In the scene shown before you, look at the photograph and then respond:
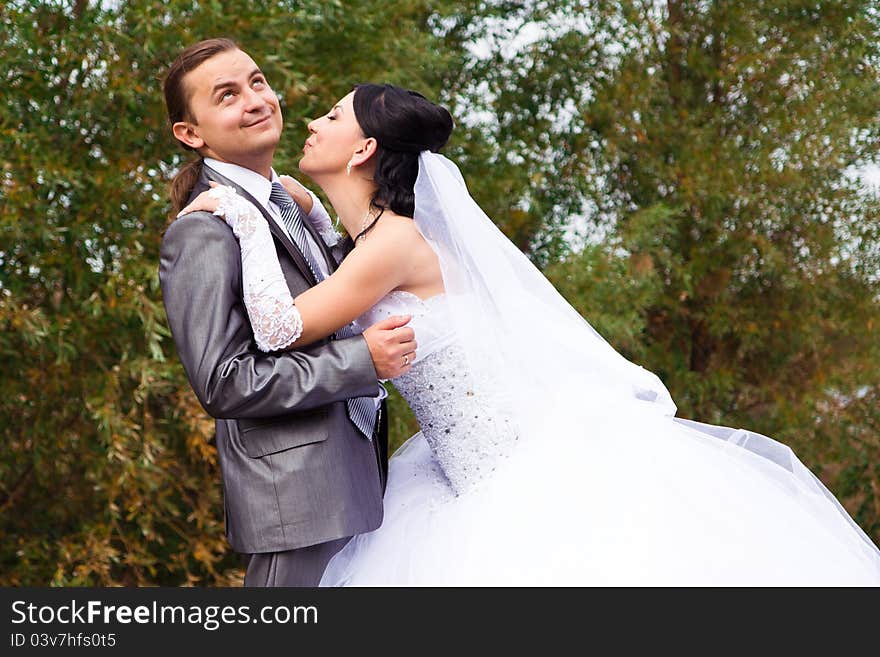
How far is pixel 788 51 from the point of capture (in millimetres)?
5766

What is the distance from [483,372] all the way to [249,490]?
1.92ft

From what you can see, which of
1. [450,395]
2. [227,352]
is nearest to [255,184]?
[227,352]

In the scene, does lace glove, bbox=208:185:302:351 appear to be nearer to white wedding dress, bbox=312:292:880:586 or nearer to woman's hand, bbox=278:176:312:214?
white wedding dress, bbox=312:292:880:586

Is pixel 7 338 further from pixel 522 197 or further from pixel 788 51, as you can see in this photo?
pixel 788 51

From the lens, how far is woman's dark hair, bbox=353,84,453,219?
2.26 meters

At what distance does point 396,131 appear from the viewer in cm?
226

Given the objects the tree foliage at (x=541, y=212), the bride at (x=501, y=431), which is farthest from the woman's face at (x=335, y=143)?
the tree foliage at (x=541, y=212)

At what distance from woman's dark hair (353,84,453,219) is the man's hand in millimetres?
375

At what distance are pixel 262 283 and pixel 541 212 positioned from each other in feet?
12.4

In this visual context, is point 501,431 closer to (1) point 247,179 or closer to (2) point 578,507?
(2) point 578,507

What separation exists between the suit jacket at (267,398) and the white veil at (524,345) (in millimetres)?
340

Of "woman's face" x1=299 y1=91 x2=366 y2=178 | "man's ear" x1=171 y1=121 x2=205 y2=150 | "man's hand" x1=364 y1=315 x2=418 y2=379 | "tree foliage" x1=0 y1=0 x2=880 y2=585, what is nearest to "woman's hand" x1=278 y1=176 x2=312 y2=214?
"woman's face" x1=299 y1=91 x2=366 y2=178

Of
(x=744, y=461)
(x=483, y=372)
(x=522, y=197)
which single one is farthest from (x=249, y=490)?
(x=522, y=197)

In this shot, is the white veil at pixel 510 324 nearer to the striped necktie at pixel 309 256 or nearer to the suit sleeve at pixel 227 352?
the striped necktie at pixel 309 256
